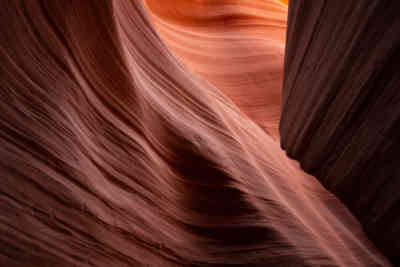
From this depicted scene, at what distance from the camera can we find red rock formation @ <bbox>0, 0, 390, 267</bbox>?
814 mm

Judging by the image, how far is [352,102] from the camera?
1.00 m

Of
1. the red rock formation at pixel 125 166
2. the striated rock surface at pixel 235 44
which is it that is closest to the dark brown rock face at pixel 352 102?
the red rock formation at pixel 125 166

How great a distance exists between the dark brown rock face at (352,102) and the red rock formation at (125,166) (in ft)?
0.79

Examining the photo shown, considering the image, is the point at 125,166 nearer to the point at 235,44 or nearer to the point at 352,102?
the point at 352,102

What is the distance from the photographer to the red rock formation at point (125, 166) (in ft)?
2.67

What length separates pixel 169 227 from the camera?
3.61ft

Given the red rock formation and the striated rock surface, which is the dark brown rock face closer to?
the red rock formation

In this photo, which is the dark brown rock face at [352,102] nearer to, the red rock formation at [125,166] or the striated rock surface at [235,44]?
the red rock formation at [125,166]

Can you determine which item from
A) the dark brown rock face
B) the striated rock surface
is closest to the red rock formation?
the dark brown rock face

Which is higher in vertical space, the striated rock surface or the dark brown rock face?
the dark brown rock face

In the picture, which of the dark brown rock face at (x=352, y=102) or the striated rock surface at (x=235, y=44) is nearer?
the dark brown rock face at (x=352, y=102)

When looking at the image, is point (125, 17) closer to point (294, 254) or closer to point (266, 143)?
point (266, 143)

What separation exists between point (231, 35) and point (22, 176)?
2345 millimetres

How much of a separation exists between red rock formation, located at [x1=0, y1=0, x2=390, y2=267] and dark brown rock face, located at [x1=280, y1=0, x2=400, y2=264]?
241 millimetres
